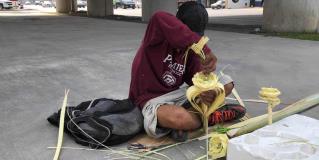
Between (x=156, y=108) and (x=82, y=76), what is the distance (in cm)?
281

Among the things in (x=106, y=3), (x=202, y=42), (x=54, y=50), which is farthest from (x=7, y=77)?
(x=106, y=3)

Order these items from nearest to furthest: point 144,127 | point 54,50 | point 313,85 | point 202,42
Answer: point 202,42 → point 144,127 → point 313,85 → point 54,50

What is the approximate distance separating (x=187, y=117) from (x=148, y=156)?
0.41m

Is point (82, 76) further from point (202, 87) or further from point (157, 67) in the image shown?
point (202, 87)

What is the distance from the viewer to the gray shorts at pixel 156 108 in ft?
9.75

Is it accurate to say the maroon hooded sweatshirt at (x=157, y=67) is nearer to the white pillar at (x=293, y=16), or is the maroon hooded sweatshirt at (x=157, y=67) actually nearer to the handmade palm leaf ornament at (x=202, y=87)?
the handmade palm leaf ornament at (x=202, y=87)

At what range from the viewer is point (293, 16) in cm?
1156

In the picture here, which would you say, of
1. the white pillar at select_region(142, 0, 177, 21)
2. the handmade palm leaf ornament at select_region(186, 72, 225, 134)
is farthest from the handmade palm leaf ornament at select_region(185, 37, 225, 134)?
the white pillar at select_region(142, 0, 177, 21)

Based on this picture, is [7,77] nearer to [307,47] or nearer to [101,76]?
[101,76]

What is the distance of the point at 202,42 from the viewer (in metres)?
2.59

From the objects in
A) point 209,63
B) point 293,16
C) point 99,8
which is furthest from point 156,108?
point 99,8

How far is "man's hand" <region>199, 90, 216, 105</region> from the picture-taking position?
9.05 feet

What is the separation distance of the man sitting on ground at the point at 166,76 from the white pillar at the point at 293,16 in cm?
902

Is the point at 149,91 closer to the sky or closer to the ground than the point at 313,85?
closer to the sky
